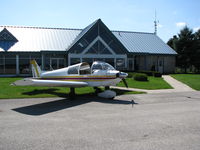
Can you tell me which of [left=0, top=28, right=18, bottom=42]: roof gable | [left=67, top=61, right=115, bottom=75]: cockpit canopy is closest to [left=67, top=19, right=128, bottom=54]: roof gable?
[left=0, top=28, right=18, bottom=42]: roof gable

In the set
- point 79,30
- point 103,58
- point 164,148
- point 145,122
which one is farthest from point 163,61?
point 164,148

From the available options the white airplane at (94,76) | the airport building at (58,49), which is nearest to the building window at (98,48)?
the airport building at (58,49)

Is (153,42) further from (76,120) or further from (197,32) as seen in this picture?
(76,120)

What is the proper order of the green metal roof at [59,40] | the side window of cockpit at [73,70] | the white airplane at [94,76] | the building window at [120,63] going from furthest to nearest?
the building window at [120,63]
the green metal roof at [59,40]
the side window of cockpit at [73,70]
the white airplane at [94,76]

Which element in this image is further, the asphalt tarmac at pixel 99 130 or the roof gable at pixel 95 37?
the roof gable at pixel 95 37

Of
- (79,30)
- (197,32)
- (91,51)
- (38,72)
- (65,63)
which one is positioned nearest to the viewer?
(38,72)

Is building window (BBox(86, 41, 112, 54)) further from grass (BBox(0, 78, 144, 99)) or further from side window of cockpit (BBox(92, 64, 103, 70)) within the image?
side window of cockpit (BBox(92, 64, 103, 70))

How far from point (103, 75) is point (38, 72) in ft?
16.5

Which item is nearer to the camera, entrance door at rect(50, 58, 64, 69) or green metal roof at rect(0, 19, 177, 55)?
green metal roof at rect(0, 19, 177, 55)

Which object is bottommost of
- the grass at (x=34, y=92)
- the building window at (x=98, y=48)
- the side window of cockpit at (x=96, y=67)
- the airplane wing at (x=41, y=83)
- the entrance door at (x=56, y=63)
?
the grass at (x=34, y=92)

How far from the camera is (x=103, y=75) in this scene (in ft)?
38.7

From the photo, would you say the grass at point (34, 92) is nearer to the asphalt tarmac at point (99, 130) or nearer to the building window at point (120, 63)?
the asphalt tarmac at point (99, 130)

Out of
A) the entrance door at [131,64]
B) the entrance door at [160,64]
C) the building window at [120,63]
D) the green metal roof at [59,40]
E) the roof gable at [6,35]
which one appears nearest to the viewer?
the roof gable at [6,35]

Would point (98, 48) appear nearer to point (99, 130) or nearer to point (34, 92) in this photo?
point (34, 92)
